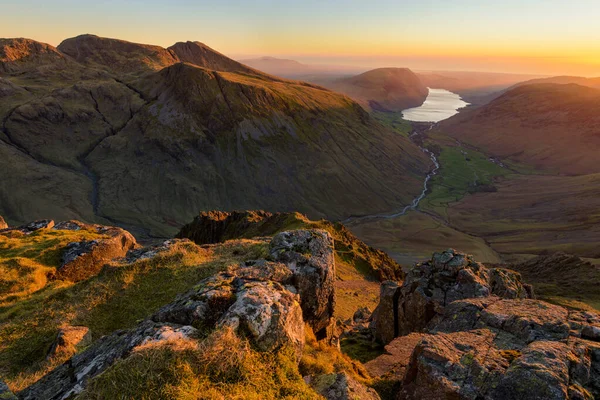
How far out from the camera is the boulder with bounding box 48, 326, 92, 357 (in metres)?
16.7

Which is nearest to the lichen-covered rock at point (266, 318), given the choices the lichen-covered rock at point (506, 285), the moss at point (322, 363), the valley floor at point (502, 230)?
the moss at point (322, 363)

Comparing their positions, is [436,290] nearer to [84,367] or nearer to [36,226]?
[84,367]

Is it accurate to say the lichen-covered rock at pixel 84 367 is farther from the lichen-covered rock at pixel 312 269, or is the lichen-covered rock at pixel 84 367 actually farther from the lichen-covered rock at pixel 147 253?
the lichen-covered rock at pixel 147 253

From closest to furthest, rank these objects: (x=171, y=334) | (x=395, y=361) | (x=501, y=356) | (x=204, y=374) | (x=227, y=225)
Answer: (x=204, y=374) → (x=171, y=334) → (x=501, y=356) → (x=395, y=361) → (x=227, y=225)

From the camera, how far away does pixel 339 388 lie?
40.4ft

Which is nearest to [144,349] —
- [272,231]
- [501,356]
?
[501,356]

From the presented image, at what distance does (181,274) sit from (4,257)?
21.3 m

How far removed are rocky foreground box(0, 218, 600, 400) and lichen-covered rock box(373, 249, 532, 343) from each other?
159 inches

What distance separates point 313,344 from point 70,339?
13209 millimetres

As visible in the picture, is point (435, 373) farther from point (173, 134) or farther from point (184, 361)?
point (173, 134)

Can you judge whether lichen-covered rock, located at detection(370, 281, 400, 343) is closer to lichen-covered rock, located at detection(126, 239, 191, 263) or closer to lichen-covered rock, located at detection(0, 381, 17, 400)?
lichen-covered rock, located at detection(126, 239, 191, 263)

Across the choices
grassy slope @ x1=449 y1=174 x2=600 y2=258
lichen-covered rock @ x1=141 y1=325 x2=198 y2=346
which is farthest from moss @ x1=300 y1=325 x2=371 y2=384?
grassy slope @ x1=449 y1=174 x2=600 y2=258

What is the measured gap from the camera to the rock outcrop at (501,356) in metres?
12.4

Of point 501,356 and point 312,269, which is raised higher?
point 312,269
